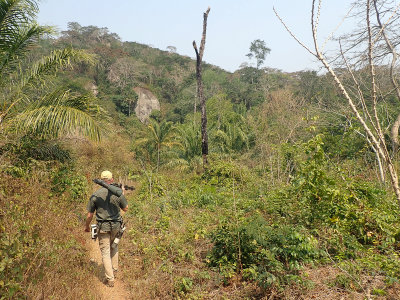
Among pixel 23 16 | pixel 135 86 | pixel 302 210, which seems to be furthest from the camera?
pixel 135 86

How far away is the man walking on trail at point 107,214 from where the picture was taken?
434cm

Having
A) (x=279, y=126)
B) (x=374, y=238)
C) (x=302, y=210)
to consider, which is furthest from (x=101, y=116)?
(x=279, y=126)

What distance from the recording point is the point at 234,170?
35.8ft

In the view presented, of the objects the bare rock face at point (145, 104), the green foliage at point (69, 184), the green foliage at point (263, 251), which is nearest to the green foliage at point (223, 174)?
the green foliage at point (69, 184)

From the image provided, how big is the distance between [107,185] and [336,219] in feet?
10.4

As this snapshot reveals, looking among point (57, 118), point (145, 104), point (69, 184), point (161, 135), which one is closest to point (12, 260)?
point (57, 118)

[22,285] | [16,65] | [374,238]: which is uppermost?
[16,65]

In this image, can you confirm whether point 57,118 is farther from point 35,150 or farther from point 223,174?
point 223,174

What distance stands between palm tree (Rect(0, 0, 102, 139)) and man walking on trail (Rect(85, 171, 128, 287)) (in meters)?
2.29

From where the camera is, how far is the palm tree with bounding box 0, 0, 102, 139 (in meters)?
6.19

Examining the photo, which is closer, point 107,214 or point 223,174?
point 107,214

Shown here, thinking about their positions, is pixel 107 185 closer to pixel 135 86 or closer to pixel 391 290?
pixel 391 290

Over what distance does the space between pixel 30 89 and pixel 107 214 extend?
4763 millimetres

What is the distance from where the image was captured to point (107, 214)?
4.36 meters
